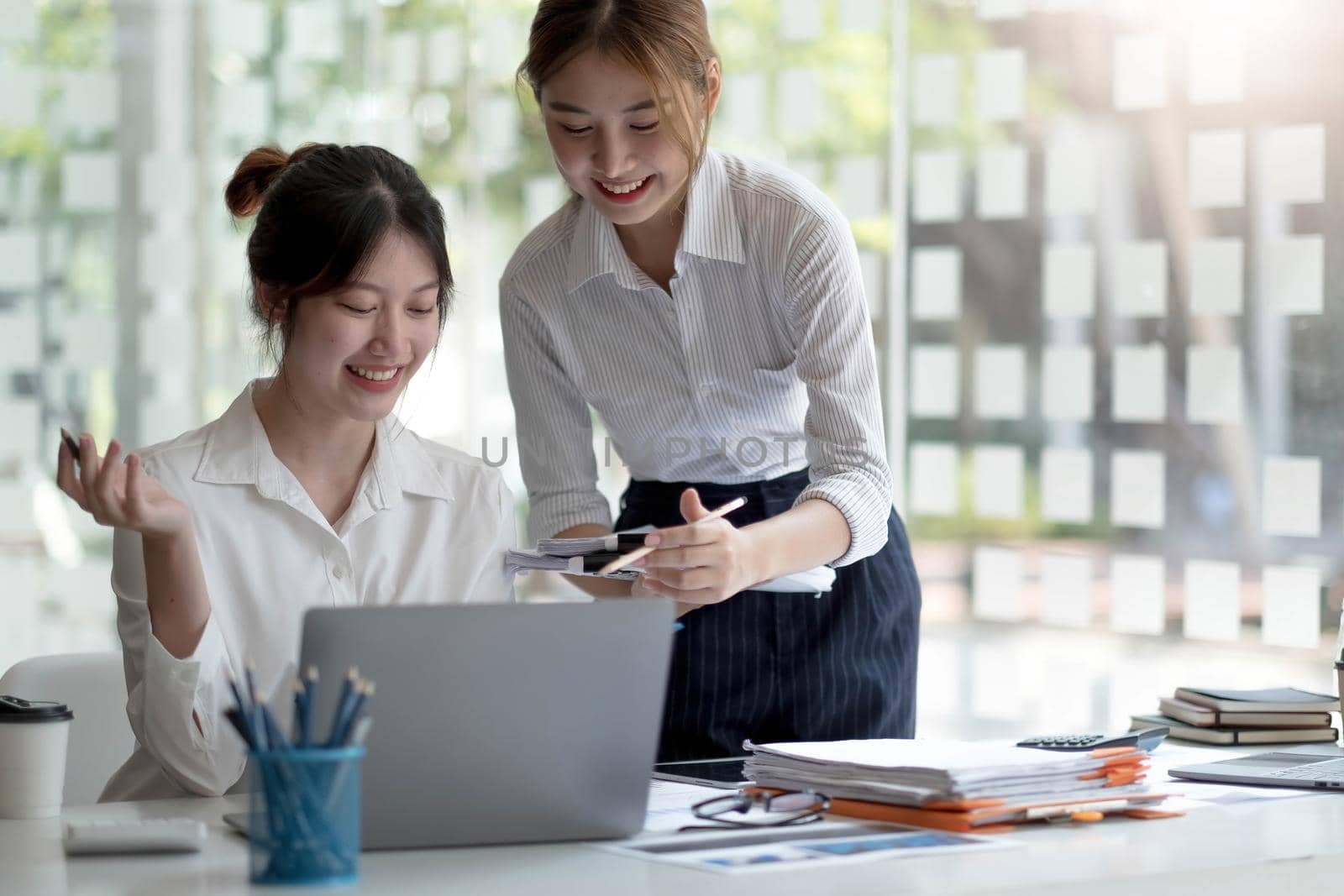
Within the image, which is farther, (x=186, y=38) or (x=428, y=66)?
(x=428, y=66)

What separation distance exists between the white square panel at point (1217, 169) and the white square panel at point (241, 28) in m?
2.28

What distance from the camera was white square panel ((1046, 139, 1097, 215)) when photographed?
3.67m

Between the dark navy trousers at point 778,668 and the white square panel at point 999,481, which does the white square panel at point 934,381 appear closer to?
the white square panel at point 999,481

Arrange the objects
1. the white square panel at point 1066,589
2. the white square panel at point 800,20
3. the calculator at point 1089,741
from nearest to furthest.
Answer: the calculator at point 1089,741
the white square panel at point 1066,589
the white square panel at point 800,20

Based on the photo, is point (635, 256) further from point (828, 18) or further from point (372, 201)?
point (828, 18)

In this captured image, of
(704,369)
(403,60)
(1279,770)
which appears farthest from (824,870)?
(403,60)

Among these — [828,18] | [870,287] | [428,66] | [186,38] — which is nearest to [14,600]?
[186,38]

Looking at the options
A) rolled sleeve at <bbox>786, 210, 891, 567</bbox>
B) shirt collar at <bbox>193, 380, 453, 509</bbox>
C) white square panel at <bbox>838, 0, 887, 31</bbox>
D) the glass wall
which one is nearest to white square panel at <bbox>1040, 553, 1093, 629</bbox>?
the glass wall

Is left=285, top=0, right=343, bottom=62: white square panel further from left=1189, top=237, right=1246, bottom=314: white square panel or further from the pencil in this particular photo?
the pencil

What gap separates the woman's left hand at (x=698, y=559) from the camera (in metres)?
1.50

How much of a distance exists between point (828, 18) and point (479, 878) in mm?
3319

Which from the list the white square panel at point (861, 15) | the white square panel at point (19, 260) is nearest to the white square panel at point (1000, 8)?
the white square panel at point (861, 15)

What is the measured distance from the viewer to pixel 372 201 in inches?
68.8

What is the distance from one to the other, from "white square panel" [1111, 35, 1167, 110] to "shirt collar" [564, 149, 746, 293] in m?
1.88
